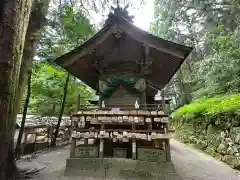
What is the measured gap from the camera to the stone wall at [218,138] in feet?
22.2

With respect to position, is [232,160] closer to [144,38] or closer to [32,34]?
[144,38]

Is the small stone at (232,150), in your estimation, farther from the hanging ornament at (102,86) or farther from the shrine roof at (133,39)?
the hanging ornament at (102,86)

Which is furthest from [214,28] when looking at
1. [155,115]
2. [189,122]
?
[155,115]

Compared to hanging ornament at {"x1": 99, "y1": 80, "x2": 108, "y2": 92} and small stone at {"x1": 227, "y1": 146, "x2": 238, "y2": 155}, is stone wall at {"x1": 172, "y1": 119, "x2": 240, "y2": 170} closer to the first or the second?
small stone at {"x1": 227, "y1": 146, "x2": 238, "y2": 155}

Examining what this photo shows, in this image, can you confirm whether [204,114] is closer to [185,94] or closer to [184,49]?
[184,49]

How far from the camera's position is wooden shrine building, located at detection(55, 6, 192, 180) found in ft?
17.2

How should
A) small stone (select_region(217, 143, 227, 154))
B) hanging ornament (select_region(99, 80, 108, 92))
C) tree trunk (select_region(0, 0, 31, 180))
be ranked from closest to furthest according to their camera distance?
tree trunk (select_region(0, 0, 31, 180)) < hanging ornament (select_region(99, 80, 108, 92)) < small stone (select_region(217, 143, 227, 154))

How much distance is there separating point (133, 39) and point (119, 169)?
12.1 ft

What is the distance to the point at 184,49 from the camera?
561 centimetres

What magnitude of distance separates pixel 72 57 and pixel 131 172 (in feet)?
11.9

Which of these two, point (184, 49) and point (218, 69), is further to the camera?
point (218, 69)

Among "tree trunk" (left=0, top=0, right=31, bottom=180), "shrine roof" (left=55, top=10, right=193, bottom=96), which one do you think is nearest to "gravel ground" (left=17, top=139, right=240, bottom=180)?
"shrine roof" (left=55, top=10, right=193, bottom=96)

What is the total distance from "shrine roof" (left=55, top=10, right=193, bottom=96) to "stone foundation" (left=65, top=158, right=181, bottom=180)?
2865 mm

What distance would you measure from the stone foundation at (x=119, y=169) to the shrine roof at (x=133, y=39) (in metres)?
2.87
